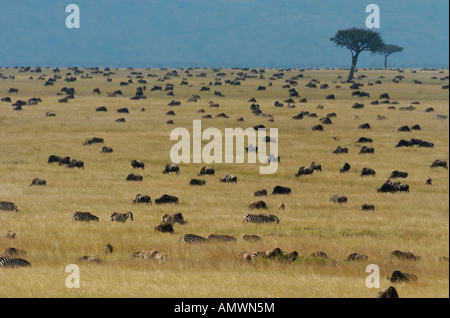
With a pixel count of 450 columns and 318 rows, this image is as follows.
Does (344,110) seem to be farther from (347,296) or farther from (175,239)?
(347,296)

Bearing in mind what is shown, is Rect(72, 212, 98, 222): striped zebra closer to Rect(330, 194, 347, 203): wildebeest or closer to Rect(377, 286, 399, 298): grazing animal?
Rect(330, 194, 347, 203): wildebeest

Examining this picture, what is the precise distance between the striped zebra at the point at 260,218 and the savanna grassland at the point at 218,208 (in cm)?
57

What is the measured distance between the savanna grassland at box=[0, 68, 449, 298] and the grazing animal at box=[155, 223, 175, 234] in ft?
0.98

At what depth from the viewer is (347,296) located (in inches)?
576

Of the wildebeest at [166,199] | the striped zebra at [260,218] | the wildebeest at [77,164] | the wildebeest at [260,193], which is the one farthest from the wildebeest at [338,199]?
the wildebeest at [77,164]

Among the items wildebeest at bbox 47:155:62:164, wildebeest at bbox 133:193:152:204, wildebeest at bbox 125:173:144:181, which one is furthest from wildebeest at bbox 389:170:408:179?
wildebeest at bbox 47:155:62:164

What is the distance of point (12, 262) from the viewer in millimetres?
18344

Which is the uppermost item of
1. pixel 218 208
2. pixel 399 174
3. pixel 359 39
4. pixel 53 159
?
pixel 359 39

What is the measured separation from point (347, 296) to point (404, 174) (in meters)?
21.5

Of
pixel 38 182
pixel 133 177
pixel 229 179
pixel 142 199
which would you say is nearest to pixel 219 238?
pixel 142 199

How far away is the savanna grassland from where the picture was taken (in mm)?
16359

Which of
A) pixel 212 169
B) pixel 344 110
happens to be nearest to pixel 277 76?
pixel 344 110

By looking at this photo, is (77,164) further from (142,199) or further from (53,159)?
(142,199)

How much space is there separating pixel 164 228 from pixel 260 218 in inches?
152
